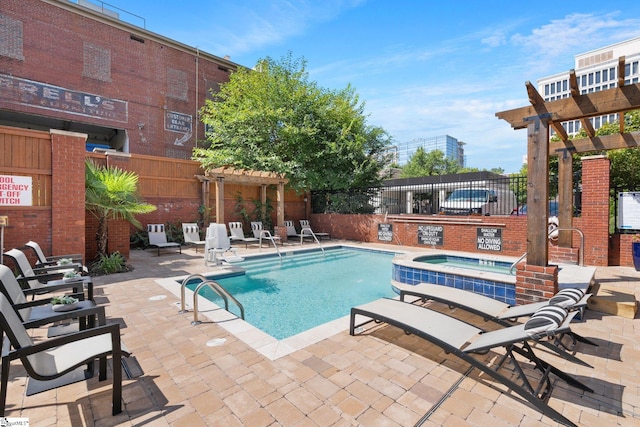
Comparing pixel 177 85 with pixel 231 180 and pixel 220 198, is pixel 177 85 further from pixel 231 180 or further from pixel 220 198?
pixel 220 198

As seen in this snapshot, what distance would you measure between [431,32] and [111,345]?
1038cm

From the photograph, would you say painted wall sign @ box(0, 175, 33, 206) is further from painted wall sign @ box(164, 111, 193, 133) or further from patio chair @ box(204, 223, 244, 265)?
painted wall sign @ box(164, 111, 193, 133)

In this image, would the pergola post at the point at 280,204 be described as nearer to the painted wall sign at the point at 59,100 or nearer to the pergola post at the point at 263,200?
the pergola post at the point at 263,200

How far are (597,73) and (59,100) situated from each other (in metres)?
82.8

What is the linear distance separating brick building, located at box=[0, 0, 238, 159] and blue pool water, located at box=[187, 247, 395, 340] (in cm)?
1284

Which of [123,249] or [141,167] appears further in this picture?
[141,167]

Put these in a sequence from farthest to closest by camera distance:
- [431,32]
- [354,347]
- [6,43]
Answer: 1. [6,43]
2. [431,32]
3. [354,347]

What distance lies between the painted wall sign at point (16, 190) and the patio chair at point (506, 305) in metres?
7.34

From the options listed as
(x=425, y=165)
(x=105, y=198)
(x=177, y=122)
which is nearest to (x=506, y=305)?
(x=105, y=198)

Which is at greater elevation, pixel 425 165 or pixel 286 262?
pixel 425 165

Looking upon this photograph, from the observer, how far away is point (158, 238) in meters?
9.91

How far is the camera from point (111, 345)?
229 cm

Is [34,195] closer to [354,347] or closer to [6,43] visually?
[354,347]

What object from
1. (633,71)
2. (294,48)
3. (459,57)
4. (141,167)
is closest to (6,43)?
(141,167)
